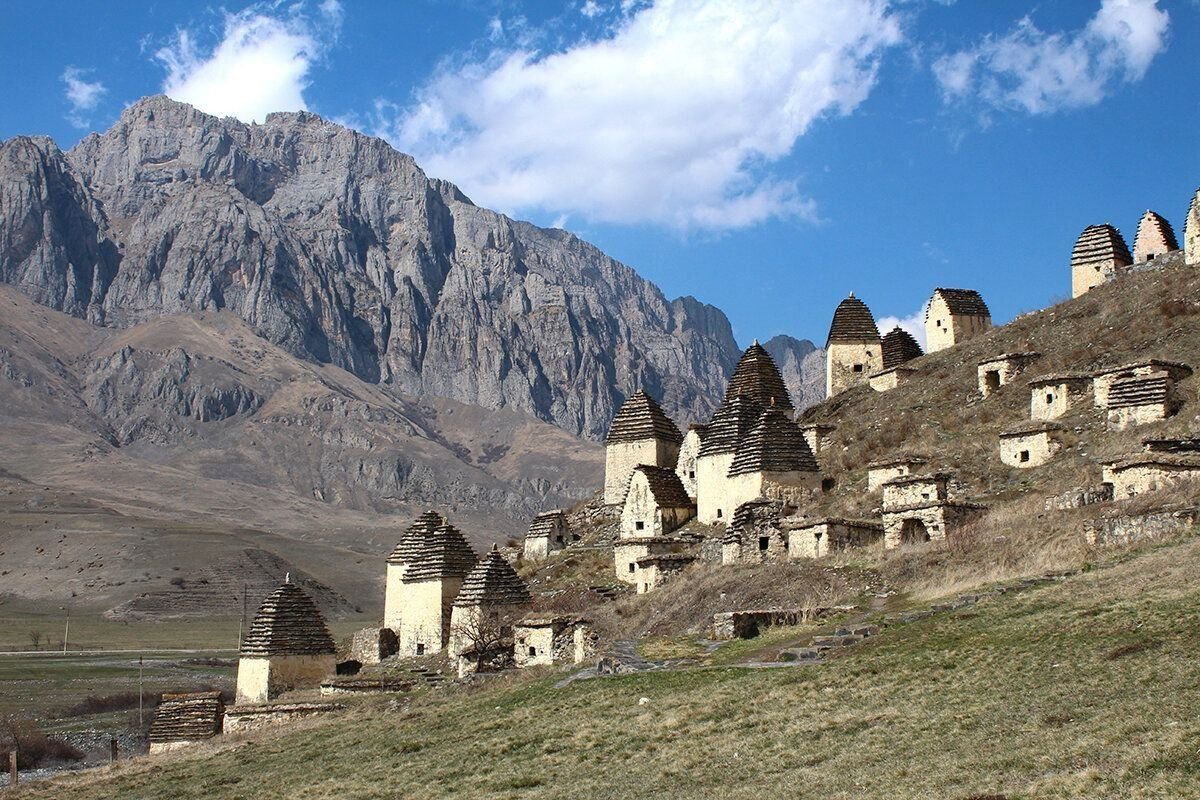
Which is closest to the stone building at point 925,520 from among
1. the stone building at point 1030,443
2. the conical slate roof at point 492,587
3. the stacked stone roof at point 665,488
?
the stone building at point 1030,443

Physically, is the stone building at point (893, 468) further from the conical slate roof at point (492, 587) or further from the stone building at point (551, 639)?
the stone building at point (551, 639)

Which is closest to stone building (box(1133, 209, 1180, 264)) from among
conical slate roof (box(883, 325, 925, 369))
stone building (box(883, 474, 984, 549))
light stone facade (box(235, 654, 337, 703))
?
conical slate roof (box(883, 325, 925, 369))

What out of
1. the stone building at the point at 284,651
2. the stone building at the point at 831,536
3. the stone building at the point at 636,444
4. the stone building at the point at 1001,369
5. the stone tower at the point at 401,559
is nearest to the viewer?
the stone building at the point at 831,536

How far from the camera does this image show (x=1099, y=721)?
1398cm

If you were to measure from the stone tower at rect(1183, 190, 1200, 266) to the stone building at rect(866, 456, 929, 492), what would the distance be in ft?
54.7

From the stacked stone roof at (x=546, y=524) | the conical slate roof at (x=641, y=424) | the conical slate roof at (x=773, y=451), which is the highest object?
the conical slate roof at (x=641, y=424)

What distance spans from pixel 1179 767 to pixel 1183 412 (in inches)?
986

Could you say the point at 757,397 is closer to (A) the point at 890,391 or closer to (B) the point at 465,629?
(A) the point at 890,391

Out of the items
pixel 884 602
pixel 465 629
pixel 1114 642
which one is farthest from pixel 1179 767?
pixel 465 629

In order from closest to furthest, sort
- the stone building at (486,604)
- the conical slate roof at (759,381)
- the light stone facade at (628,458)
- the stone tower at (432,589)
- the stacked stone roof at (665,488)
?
the stone building at (486,604), the stone tower at (432,589), the stacked stone roof at (665,488), the light stone facade at (628,458), the conical slate roof at (759,381)

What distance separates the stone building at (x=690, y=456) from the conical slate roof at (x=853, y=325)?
11.2m

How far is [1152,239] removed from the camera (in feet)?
189

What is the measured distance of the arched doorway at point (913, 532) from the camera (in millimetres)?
30141

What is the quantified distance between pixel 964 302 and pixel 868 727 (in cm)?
4382
